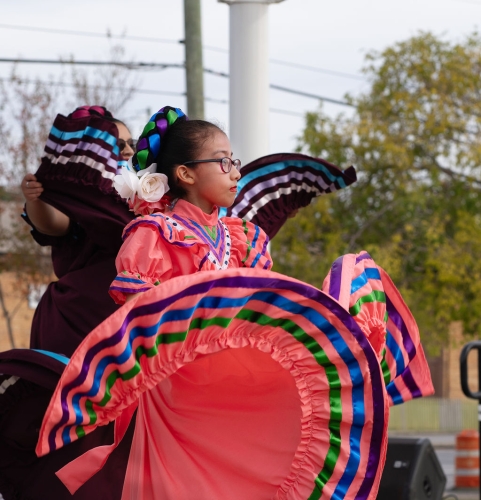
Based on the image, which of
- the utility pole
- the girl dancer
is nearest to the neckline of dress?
the girl dancer

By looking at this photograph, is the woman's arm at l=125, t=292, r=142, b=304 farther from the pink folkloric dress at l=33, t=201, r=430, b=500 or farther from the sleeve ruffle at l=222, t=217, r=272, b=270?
the sleeve ruffle at l=222, t=217, r=272, b=270

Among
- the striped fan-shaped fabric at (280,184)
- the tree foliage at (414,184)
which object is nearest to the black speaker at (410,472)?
the striped fan-shaped fabric at (280,184)

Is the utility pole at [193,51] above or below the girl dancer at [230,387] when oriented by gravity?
above

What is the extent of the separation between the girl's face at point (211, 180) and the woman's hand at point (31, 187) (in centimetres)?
90

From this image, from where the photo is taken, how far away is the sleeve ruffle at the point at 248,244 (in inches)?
132

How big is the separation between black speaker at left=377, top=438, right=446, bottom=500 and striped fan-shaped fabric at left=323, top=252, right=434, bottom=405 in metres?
1.73

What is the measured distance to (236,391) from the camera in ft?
9.48

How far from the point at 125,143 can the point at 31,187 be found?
455mm

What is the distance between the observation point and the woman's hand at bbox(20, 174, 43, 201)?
3.88 metres

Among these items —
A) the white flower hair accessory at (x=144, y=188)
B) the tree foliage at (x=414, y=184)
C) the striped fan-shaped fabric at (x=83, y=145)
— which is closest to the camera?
the white flower hair accessory at (x=144, y=188)

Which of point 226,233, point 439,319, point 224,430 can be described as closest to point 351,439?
point 224,430

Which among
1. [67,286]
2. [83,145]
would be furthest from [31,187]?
[67,286]

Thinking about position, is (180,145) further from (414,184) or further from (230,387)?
(414,184)

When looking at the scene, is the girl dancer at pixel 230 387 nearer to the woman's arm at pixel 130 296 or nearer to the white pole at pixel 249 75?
the woman's arm at pixel 130 296
